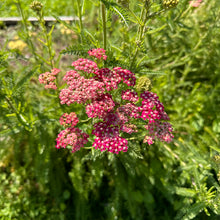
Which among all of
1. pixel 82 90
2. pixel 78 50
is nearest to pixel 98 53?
pixel 78 50

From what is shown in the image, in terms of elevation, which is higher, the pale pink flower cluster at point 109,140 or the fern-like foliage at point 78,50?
the fern-like foliage at point 78,50

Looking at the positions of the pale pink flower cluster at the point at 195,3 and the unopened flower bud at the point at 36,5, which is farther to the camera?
the pale pink flower cluster at the point at 195,3

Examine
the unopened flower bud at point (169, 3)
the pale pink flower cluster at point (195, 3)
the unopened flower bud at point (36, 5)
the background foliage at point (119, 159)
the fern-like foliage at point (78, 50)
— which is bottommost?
the background foliage at point (119, 159)

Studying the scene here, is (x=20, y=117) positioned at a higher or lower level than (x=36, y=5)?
lower

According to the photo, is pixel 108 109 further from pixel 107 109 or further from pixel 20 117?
pixel 20 117

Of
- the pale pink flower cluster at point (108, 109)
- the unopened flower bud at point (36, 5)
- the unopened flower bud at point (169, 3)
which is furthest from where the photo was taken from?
the unopened flower bud at point (36, 5)

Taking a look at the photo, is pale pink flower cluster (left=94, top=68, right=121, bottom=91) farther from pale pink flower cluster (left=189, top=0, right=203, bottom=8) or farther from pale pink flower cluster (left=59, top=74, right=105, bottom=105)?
pale pink flower cluster (left=189, top=0, right=203, bottom=8)

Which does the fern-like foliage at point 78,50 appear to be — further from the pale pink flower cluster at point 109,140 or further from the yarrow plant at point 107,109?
the pale pink flower cluster at point 109,140

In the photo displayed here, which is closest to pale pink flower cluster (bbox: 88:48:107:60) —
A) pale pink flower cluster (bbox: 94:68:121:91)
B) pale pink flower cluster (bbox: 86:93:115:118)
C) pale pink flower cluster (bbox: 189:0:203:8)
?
pale pink flower cluster (bbox: 94:68:121:91)

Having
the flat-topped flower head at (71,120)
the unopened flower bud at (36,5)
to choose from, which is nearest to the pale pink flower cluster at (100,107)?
the flat-topped flower head at (71,120)

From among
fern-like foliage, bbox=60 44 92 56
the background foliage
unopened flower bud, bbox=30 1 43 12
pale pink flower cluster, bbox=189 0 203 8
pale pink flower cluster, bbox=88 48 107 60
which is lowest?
the background foliage

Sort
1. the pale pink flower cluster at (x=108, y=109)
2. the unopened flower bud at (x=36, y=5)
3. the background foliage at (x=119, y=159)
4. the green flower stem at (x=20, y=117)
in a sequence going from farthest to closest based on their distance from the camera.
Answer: the background foliage at (x=119, y=159) < the green flower stem at (x=20, y=117) < the unopened flower bud at (x=36, y=5) < the pale pink flower cluster at (x=108, y=109)

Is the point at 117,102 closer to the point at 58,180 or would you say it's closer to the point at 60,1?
the point at 58,180

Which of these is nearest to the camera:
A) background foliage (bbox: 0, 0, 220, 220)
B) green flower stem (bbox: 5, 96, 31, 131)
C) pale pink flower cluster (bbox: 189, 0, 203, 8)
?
green flower stem (bbox: 5, 96, 31, 131)
